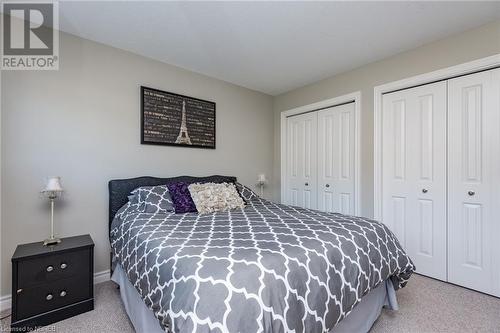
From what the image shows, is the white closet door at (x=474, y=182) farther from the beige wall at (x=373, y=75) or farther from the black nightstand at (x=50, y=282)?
the black nightstand at (x=50, y=282)

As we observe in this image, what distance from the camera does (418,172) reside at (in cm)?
262

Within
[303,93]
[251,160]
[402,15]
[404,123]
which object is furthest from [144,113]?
[404,123]

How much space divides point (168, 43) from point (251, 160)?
2.02m

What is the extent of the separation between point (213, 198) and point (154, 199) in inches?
21.9

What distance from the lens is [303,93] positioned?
12.3 feet

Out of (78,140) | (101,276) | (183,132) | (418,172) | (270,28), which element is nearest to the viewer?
(270,28)

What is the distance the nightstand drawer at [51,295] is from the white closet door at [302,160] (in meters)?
2.89

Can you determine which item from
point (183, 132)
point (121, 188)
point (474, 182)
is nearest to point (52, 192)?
point (121, 188)

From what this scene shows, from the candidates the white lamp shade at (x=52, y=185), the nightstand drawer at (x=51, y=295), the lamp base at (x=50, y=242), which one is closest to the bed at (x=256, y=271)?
the nightstand drawer at (x=51, y=295)

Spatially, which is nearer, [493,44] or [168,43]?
[493,44]

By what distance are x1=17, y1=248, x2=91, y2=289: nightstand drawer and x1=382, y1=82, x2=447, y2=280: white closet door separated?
310cm

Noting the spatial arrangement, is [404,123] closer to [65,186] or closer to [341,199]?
[341,199]

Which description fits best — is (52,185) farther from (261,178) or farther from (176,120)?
(261,178)

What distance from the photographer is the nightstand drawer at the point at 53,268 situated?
1.67 m
